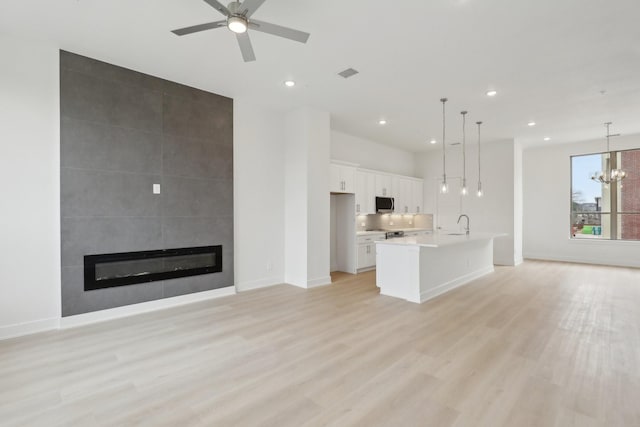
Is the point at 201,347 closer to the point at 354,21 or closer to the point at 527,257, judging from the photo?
the point at 354,21

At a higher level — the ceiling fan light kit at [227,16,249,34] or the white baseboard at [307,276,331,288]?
the ceiling fan light kit at [227,16,249,34]

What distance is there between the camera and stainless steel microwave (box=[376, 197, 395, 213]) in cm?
724

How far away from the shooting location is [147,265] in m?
4.11

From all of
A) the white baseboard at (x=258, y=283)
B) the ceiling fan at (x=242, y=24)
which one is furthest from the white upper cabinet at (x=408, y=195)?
the ceiling fan at (x=242, y=24)

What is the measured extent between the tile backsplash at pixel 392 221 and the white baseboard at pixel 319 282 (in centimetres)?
163

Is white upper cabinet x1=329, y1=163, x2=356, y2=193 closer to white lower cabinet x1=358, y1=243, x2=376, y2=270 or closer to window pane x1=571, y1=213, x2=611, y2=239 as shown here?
white lower cabinet x1=358, y1=243, x2=376, y2=270

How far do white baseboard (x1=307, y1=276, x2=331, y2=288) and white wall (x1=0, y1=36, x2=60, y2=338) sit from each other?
3376 mm

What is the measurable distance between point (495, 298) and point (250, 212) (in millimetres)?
4120

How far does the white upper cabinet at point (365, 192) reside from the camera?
266 inches

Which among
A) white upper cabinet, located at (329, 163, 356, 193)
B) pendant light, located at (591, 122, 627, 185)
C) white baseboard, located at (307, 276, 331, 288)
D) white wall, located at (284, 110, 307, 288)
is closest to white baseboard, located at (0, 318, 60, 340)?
white wall, located at (284, 110, 307, 288)

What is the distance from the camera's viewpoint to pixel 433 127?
262 inches

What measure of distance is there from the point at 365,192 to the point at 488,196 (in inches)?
136

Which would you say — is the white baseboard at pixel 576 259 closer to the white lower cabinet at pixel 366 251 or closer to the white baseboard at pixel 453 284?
the white baseboard at pixel 453 284

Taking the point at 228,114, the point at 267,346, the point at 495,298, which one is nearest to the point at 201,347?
the point at 267,346
